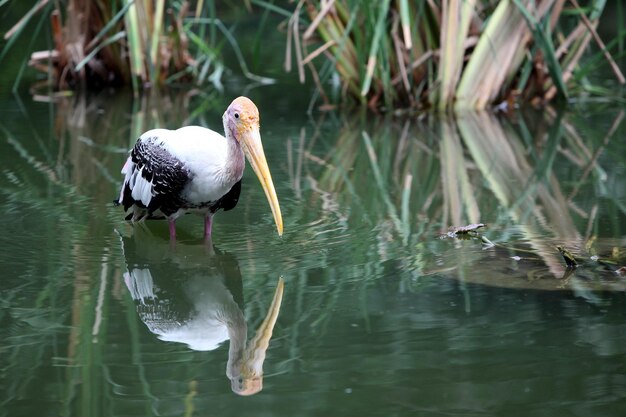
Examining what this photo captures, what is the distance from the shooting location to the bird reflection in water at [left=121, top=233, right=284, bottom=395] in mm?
4223

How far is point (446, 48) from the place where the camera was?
9273 mm

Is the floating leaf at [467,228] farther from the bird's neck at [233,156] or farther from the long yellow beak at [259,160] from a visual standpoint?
the bird's neck at [233,156]

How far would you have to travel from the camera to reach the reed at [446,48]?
30.2 ft

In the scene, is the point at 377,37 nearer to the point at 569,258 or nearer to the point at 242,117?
the point at 242,117

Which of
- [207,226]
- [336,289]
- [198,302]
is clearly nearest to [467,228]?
[336,289]

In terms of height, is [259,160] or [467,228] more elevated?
[259,160]

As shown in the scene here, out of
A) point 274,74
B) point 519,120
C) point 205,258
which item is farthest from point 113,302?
point 274,74

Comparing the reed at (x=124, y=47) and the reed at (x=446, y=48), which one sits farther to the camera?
the reed at (x=124, y=47)

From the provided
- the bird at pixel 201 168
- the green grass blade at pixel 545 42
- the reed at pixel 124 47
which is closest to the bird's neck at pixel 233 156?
the bird at pixel 201 168

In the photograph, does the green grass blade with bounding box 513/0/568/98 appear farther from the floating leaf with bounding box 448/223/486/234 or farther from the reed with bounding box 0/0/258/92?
the floating leaf with bounding box 448/223/486/234

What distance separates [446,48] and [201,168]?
4186mm

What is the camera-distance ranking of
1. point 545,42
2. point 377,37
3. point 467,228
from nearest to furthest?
point 467,228 < point 377,37 < point 545,42

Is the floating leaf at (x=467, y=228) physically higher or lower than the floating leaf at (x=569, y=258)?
lower

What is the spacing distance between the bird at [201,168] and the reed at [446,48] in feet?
10.9
